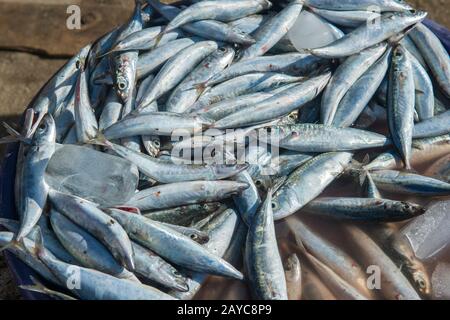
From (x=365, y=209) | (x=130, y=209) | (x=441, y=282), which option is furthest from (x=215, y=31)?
(x=441, y=282)

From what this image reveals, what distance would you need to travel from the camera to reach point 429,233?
2924 mm

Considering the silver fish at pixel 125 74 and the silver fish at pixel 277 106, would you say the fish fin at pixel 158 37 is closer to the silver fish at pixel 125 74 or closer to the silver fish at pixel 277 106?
the silver fish at pixel 125 74

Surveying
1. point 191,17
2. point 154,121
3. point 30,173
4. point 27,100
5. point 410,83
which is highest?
point 191,17

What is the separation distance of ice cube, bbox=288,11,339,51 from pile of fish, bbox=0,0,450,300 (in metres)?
0.06

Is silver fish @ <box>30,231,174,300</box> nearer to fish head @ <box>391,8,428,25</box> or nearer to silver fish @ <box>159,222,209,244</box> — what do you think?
silver fish @ <box>159,222,209,244</box>

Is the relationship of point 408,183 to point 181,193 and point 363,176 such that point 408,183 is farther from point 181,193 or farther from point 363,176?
point 181,193

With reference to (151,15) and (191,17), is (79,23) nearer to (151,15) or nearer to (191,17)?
(151,15)

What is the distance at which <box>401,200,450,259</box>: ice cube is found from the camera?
2885mm

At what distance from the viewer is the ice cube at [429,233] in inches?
114

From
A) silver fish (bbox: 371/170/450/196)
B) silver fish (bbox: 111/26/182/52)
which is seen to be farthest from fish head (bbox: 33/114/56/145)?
silver fish (bbox: 371/170/450/196)

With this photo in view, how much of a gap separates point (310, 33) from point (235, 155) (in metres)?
1.02

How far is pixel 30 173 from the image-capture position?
2.69 m

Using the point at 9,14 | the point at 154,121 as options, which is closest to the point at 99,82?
the point at 154,121

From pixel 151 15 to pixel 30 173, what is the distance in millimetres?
1466
